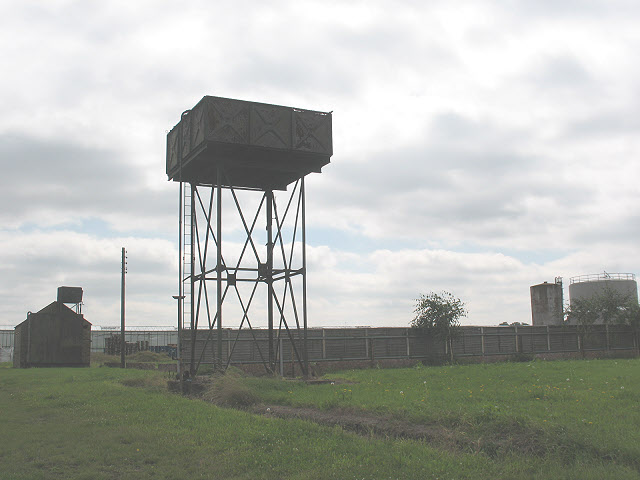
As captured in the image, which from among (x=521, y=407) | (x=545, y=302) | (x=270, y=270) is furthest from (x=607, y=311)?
(x=521, y=407)

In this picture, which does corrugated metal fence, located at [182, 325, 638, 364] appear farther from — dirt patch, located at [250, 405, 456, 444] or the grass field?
the grass field

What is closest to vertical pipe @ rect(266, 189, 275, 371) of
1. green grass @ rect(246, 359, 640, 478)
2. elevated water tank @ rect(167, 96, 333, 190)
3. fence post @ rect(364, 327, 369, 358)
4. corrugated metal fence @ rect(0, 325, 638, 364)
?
elevated water tank @ rect(167, 96, 333, 190)

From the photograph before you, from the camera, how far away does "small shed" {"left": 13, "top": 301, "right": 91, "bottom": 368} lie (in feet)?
145

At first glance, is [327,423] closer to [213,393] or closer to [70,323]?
[213,393]

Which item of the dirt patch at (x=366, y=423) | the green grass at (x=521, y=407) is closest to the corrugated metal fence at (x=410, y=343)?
the green grass at (x=521, y=407)

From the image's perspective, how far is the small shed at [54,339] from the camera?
1742 inches

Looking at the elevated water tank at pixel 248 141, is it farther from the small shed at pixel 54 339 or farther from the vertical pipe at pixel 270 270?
the small shed at pixel 54 339

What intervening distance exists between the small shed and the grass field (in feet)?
103

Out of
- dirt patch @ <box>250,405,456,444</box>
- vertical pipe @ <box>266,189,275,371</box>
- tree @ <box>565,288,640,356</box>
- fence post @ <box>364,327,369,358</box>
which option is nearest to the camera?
dirt patch @ <box>250,405,456,444</box>

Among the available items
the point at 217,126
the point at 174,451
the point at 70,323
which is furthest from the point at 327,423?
the point at 70,323

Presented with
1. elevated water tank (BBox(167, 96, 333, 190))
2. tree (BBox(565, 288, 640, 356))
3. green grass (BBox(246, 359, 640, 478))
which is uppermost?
elevated water tank (BBox(167, 96, 333, 190))

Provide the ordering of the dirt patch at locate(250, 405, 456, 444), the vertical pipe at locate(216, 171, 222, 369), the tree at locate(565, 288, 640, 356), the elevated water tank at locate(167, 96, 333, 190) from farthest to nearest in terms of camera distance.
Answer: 1. the tree at locate(565, 288, 640, 356)
2. the elevated water tank at locate(167, 96, 333, 190)
3. the vertical pipe at locate(216, 171, 222, 369)
4. the dirt patch at locate(250, 405, 456, 444)

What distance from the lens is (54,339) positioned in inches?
1767

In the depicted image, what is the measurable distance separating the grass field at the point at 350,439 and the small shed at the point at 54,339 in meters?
31.3
